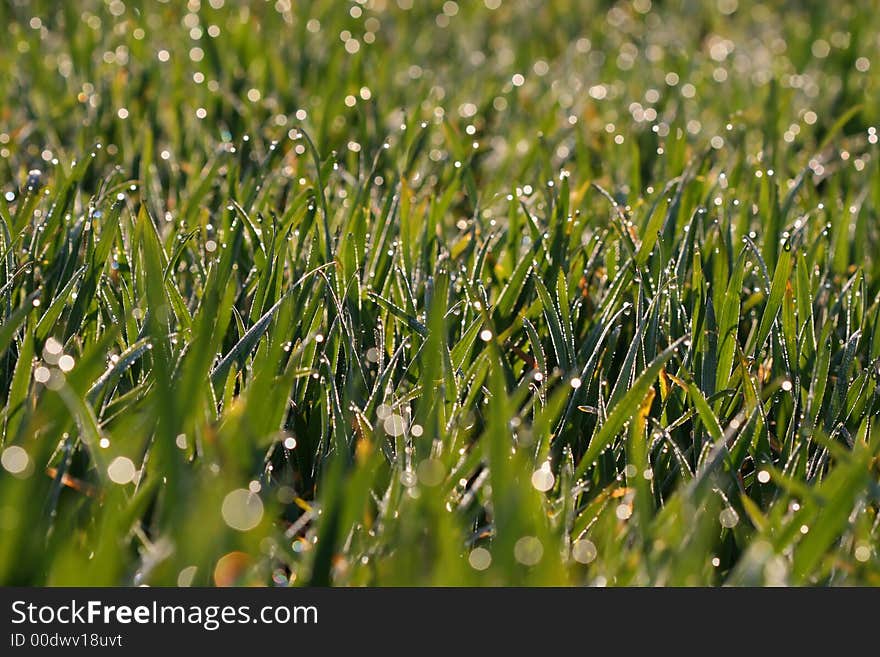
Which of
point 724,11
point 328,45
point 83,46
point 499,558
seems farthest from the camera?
point 724,11

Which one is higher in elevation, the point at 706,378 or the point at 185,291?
the point at 706,378

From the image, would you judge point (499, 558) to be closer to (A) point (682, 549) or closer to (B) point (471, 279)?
(A) point (682, 549)

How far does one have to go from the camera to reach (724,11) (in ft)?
12.1

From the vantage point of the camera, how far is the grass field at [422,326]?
940 millimetres

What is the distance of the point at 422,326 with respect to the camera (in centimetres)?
132

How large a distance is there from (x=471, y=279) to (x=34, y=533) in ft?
2.48

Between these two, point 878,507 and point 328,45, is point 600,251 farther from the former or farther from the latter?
point 328,45

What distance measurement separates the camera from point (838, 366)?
1393 mm

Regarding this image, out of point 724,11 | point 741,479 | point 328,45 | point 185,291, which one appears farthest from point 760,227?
point 724,11

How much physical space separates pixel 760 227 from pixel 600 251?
1.10ft

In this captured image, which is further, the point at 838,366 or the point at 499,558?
the point at 838,366

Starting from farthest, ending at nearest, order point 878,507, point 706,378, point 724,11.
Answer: point 724,11
point 706,378
point 878,507

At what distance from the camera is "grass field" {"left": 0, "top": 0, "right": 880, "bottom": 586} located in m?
0.94

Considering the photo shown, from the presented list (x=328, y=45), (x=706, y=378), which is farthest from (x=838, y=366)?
(x=328, y=45)
